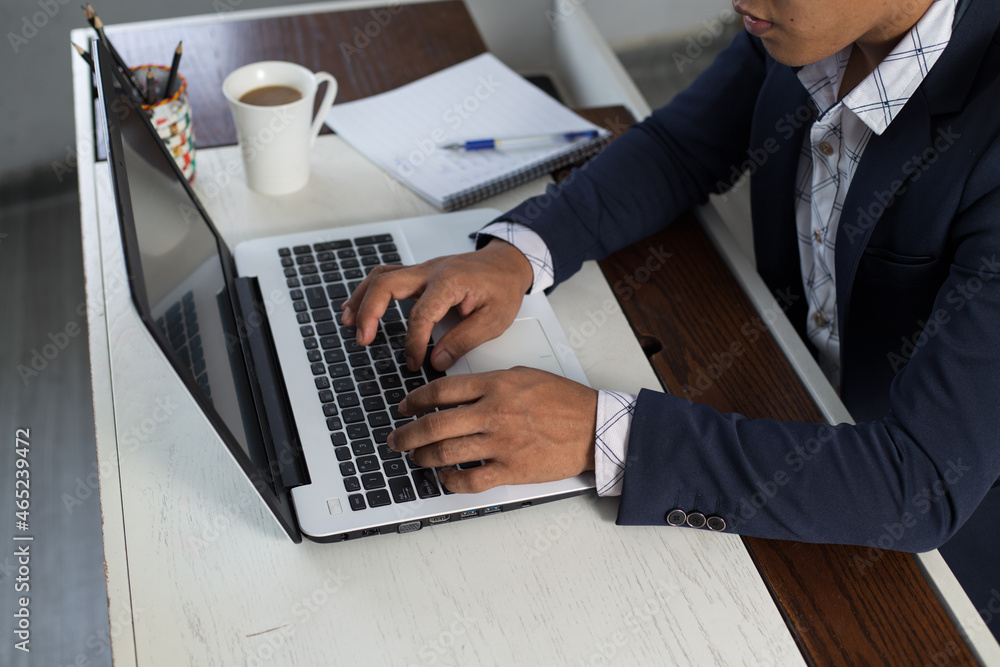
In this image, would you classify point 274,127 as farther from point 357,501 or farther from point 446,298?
point 357,501

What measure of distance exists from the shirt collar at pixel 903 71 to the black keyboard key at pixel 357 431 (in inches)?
23.6

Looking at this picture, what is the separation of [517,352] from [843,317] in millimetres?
408

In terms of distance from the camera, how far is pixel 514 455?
723 millimetres

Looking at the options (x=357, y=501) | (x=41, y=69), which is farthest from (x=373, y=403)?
(x=41, y=69)

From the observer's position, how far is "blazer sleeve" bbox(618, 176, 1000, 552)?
719 millimetres

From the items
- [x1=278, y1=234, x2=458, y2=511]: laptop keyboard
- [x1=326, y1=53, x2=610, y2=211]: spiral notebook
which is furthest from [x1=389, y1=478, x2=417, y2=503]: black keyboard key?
[x1=326, y1=53, x2=610, y2=211]: spiral notebook

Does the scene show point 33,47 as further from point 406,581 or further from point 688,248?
point 406,581

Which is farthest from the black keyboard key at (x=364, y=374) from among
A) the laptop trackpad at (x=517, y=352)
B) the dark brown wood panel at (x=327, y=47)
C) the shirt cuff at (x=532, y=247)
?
the dark brown wood panel at (x=327, y=47)

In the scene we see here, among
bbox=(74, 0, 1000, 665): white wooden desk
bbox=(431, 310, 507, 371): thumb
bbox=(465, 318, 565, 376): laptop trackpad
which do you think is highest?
bbox=(431, 310, 507, 371): thumb

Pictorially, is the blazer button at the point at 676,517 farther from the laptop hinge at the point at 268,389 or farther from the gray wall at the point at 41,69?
the gray wall at the point at 41,69

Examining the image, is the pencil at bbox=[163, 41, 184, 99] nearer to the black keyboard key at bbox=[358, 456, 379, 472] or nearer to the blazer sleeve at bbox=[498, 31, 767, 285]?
the blazer sleeve at bbox=[498, 31, 767, 285]

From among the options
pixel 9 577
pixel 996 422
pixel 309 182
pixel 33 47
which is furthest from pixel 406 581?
pixel 33 47

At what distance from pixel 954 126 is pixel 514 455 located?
0.54 meters

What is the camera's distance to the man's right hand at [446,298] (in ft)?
2.75
